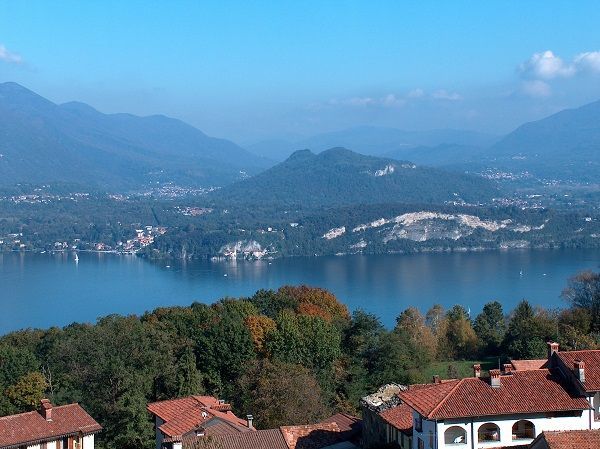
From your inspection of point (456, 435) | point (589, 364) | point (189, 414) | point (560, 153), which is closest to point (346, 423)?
point (189, 414)

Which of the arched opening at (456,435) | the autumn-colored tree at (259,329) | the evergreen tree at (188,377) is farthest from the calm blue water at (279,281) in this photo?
the arched opening at (456,435)

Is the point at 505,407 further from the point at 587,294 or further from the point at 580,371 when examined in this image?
the point at 587,294

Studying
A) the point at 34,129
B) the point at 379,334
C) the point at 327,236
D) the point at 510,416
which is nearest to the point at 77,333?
the point at 379,334

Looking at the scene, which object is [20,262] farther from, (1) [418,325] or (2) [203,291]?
(1) [418,325]

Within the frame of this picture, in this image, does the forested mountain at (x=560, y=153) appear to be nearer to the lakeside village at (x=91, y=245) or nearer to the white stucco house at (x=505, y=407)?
the lakeside village at (x=91, y=245)

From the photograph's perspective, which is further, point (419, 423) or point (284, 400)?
A: point (284, 400)

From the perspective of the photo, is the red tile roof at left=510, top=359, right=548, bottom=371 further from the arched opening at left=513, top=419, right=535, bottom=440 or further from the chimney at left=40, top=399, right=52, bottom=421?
the chimney at left=40, top=399, right=52, bottom=421
